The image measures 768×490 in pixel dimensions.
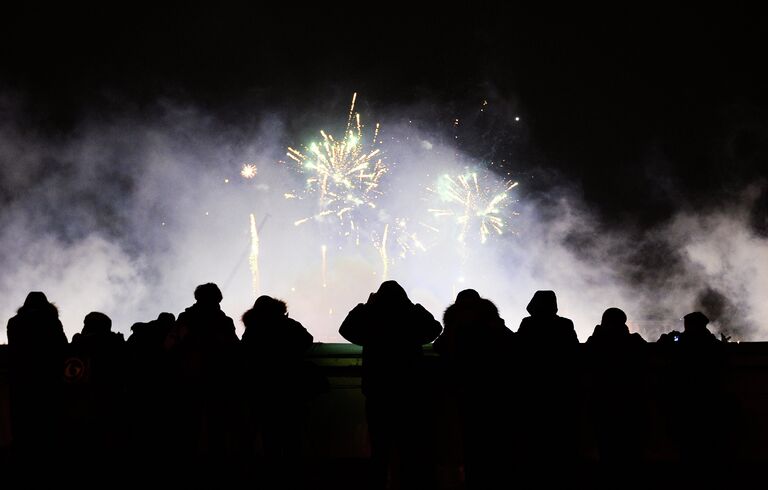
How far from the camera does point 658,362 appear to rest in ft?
21.3

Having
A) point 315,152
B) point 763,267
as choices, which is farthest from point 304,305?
point 763,267

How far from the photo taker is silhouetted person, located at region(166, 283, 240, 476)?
600 centimetres

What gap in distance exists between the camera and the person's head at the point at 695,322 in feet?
20.5

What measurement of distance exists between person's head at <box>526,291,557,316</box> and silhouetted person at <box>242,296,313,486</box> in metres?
2.14

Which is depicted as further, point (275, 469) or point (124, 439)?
point (124, 439)

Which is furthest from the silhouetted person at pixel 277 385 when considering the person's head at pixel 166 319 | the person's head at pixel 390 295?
the person's head at pixel 166 319

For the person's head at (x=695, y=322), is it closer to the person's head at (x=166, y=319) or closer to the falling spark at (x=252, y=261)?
the person's head at (x=166, y=319)

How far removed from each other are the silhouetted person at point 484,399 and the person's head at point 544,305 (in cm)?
43

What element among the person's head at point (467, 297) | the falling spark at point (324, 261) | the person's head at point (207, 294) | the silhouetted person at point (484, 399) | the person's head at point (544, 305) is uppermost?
the falling spark at point (324, 261)

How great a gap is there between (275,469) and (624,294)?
196 ft

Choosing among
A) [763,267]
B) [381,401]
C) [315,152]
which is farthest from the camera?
[763,267]

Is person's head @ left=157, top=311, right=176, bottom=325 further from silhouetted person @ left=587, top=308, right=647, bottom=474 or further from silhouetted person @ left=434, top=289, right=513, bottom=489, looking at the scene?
silhouetted person @ left=587, top=308, right=647, bottom=474

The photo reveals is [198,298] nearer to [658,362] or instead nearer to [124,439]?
[124,439]

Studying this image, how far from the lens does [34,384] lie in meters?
6.20
